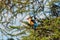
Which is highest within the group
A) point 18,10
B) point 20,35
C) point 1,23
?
point 18,10

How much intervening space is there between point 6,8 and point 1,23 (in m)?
0.20

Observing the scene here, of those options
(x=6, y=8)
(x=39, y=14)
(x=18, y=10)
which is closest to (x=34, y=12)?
(x=39, y=14)

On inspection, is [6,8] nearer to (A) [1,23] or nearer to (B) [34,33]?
(A) [1,23]

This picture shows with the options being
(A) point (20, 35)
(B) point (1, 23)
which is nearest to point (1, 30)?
(B) point (1, 23)

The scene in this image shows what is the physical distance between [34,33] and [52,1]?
0.45 metres

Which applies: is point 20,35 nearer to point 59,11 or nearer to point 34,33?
point 34,33

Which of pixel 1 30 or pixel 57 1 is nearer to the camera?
pixel 57 1

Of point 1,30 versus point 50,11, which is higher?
point 50,11

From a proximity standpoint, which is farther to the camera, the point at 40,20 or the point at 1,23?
the point at 1,23

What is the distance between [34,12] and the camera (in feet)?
7.79

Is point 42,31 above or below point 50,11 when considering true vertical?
below

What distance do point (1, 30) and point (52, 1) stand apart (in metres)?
0.76

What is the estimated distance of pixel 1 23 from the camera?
8.22 ft

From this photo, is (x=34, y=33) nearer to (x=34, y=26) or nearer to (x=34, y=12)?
(x=34, y=26)
